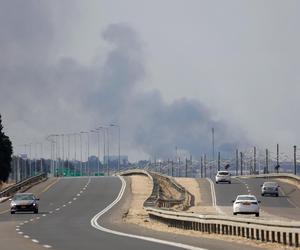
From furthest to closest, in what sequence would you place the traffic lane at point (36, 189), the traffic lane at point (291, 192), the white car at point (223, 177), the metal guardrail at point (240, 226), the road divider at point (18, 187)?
the white car at point (223, 177) < the road divider at point (18, 187) < the traffic lane at point (291, 192) < the traffic lane at point (36, 189) < the metal guardrail at point (240, 226)

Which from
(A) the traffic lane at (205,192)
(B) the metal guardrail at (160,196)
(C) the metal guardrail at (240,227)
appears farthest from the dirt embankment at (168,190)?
(C) the metal guardrail at (240,227)

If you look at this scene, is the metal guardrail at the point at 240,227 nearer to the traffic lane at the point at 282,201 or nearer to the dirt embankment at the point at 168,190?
the traffic lane at the point at 282,201

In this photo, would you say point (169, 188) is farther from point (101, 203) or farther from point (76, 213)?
point (76, 213)

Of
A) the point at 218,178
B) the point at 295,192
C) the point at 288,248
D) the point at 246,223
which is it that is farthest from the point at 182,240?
the point at 218,178

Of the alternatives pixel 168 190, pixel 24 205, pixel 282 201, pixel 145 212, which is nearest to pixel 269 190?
pixel 282 201

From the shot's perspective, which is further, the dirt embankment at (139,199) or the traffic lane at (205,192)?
the traffic lane at (205,192)

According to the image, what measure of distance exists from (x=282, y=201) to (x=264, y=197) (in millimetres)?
5837

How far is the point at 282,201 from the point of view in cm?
9269

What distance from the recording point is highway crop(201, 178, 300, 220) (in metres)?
76.2

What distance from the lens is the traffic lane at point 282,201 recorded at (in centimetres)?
7238

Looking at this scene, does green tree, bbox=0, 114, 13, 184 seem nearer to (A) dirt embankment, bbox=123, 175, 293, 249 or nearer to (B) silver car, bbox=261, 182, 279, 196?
(A) dirt embankment, bbox=123, 175, 293, 249

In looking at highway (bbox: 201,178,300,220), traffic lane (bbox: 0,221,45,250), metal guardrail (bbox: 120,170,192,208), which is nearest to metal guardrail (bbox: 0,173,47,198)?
metal guardrail (bbox: 120,170,192,208)

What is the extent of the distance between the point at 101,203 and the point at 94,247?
2108 inches

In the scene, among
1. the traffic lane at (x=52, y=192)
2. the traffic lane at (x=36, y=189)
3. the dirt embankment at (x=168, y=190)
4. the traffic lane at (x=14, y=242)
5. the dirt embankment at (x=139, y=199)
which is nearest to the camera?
the traffic lane at (x=14, y=242)
